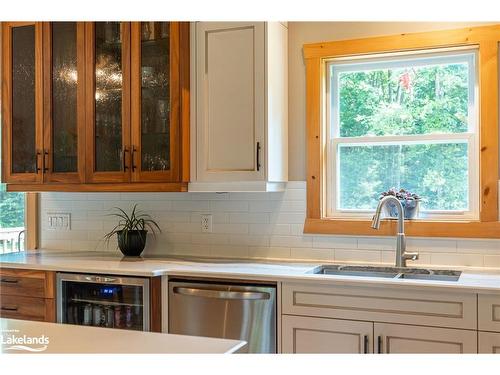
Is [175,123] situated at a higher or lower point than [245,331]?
higher

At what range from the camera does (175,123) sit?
332 cm

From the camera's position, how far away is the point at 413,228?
318 centimetres

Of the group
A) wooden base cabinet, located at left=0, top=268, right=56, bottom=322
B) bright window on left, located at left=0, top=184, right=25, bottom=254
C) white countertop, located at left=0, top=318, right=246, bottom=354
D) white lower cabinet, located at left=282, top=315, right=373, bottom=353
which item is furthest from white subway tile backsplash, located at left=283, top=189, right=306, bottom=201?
bright window on left, located at left=0, top=184, right=25, bottom=254

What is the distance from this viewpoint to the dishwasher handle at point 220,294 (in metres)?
2.87

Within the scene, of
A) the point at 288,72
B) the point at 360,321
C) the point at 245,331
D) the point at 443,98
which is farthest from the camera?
the point at 288,72

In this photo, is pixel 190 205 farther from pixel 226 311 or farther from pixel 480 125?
pixel 480 125

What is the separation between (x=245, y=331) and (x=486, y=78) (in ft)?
5.99

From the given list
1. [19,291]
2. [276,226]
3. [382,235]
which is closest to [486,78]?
[382,235]

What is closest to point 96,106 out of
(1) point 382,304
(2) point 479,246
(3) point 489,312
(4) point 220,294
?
(4) point 220,294

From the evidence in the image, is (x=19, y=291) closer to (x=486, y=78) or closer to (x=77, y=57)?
(x=77, y=57)

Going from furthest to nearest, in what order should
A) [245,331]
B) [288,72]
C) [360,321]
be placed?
1. [288,72]
2. [245,331]
3. [360,321]

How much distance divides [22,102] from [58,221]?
0.89 metres

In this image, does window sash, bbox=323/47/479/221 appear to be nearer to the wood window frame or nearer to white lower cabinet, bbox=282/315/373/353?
the wood window frame

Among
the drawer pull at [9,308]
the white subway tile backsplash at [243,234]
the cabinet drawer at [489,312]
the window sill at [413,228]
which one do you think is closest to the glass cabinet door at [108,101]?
the white subway tile backsplash at [243,234]
